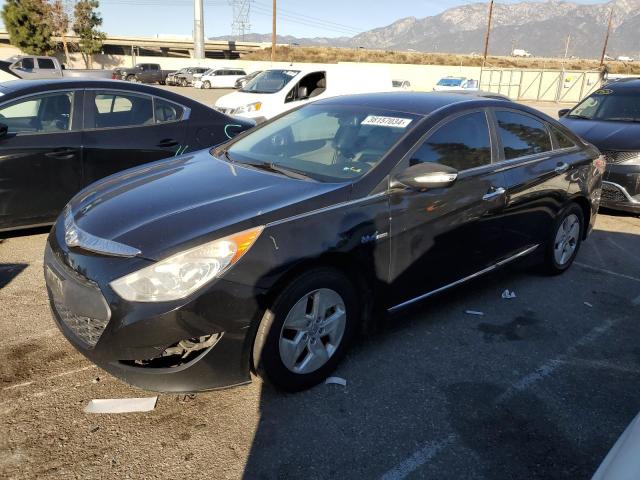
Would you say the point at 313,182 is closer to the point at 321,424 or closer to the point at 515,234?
the point at 321,424

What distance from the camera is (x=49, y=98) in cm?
520

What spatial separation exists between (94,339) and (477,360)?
2.32 metres

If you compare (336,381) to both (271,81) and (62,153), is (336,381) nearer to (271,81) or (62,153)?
(62,153)

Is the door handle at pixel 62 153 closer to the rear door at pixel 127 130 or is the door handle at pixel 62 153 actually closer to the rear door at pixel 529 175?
the rear door at pixel 127 130

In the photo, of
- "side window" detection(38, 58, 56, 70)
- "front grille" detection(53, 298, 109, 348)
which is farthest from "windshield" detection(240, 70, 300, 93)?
"side window" detection(38, 58, 56, 70)

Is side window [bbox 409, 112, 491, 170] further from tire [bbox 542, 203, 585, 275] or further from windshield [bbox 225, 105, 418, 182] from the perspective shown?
tire [bbox 542, 203, 585, 275]

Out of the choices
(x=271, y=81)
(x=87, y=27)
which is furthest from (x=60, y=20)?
(x=271, y=81)

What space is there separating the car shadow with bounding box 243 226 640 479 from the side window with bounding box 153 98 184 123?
3.56 meters

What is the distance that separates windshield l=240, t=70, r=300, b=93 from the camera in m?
12.4

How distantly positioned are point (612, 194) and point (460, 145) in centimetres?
415

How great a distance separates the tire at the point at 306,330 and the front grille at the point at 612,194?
202 inches

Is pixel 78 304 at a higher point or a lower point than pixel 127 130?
lower

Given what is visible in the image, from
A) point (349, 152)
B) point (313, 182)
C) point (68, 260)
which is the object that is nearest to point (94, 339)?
point (68, 260)

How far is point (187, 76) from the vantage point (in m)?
41.7
